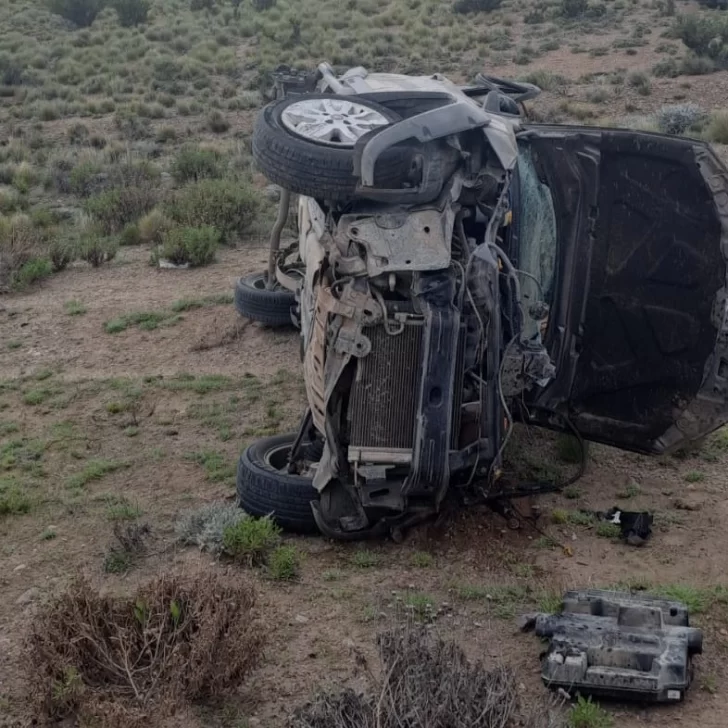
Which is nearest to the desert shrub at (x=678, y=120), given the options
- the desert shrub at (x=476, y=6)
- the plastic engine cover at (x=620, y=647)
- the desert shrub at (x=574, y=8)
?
→ the plastic engine cover at (x=620, y=647)

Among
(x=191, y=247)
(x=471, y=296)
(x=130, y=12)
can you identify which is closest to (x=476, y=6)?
(x=130, y=12)

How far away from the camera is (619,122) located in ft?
61.7

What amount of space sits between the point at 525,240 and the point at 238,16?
32.6 m

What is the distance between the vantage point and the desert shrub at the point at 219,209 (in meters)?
13.4

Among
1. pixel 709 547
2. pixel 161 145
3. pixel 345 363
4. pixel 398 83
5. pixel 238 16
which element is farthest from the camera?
pixel 238 16

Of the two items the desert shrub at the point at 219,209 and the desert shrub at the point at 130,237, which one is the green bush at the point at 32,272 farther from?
the desert shrub at the point at 219,209

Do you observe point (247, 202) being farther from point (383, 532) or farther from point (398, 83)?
point (383, 532)

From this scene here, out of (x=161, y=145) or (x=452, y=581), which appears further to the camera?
(x=161, y=145)

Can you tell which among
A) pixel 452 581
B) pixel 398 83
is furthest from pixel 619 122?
pixel 452 581

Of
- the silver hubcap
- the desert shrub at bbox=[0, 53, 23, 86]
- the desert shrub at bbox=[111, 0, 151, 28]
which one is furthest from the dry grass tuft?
the desert shrub at bbox=[111, 0, 151, 28]

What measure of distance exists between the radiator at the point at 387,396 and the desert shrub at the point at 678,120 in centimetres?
1286

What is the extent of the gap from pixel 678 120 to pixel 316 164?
1323 cm

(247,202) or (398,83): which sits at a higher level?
(398,83)

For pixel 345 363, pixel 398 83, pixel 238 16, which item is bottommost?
pixel 238 16
